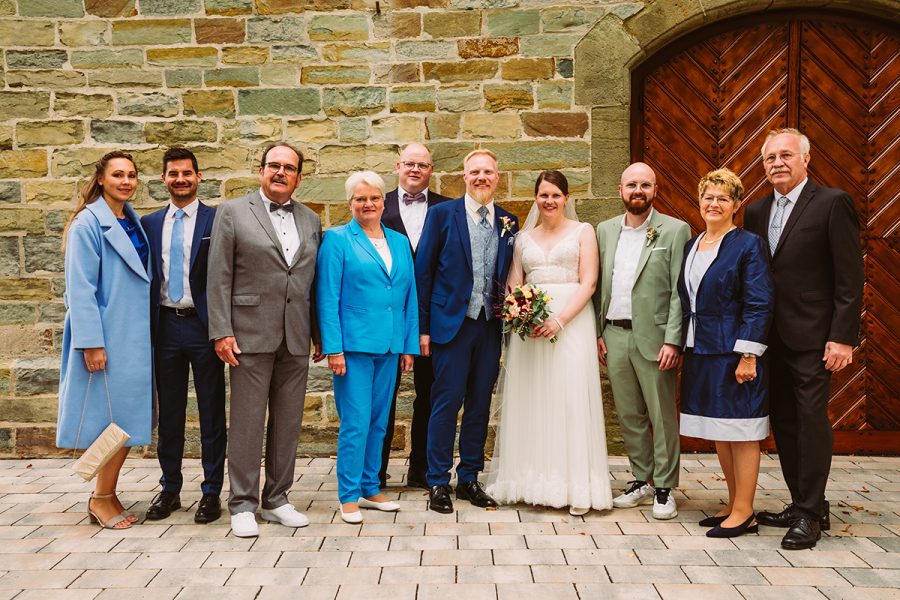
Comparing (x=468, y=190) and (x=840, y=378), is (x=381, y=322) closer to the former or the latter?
(x=468, y=190)

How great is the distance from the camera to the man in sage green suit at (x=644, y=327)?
421cm

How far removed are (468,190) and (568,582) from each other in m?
2.25

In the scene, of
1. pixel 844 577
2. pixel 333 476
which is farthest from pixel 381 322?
pixel 844 577

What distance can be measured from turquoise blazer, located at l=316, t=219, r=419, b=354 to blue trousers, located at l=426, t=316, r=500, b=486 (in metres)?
0.39

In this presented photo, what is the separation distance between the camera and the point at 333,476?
16.9 ft

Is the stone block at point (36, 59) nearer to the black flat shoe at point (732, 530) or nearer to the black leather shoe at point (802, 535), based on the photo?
the black flat shoe at point (732, 530)

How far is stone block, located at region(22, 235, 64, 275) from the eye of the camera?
18.9 ft

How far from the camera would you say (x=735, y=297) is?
12.7 ft

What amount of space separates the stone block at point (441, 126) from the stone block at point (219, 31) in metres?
1.53

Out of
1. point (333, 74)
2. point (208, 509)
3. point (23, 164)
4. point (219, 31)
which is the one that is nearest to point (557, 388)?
point (208, 509)

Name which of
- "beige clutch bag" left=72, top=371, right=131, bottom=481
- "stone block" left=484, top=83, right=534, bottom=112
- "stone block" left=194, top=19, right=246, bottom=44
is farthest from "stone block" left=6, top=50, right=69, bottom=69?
"beige clutch bag" left=72, top=371, right=131, bottom=481

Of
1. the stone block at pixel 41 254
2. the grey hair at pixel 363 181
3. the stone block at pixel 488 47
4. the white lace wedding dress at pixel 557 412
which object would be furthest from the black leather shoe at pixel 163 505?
the stone block at pixel 488 47

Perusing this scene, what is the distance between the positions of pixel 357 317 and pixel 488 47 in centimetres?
260

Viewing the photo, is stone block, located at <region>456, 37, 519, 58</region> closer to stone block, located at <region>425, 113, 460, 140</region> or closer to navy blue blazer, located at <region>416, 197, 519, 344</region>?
stone block, located at <region>425, 113, 460, 140</region>
